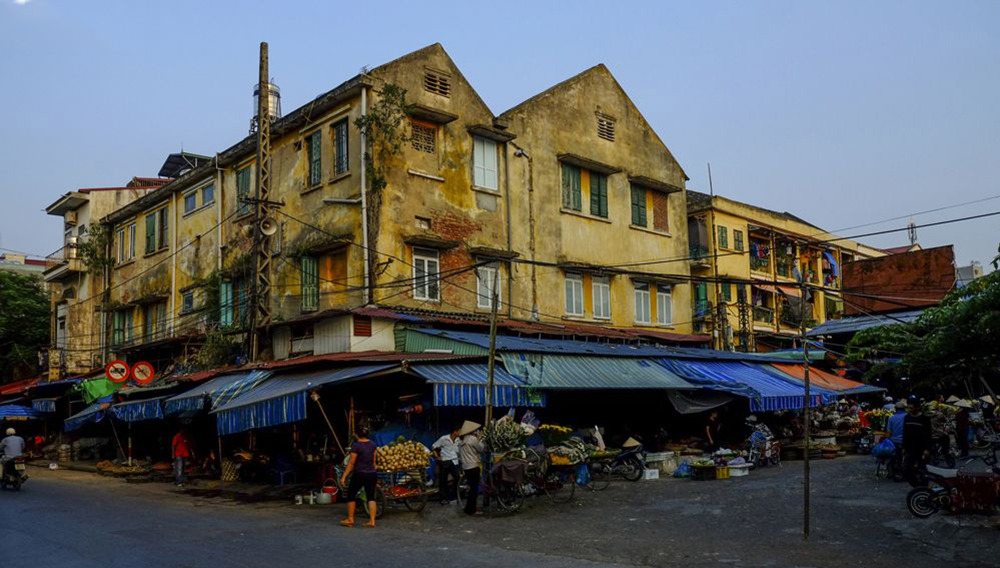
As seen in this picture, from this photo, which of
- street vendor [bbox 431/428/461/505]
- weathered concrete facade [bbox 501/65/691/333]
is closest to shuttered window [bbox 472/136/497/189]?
weathered concrete facade [bbox 501/65/691/333]

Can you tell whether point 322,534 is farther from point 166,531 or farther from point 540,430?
point 540,430

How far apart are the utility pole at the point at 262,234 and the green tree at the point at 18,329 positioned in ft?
77.0

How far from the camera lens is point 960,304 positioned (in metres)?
11.4

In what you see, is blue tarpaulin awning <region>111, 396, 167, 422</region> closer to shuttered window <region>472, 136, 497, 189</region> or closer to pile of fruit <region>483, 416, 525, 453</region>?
shuttered window <region>472, 136, 497, 189</region>

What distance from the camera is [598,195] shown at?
89.7 feet

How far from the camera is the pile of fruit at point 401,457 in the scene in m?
15.1

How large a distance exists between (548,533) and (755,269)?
28.9 meters

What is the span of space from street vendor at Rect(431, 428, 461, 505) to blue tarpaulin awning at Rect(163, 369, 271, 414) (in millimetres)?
5610

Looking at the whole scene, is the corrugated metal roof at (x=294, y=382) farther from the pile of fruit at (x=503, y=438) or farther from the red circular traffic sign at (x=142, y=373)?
the red circular traffic sign at (x=142, y=373)

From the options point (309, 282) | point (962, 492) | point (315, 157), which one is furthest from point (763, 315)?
point (962, 492)

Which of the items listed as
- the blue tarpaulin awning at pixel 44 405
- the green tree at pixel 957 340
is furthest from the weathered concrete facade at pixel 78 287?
the green tree at pixel 957 340

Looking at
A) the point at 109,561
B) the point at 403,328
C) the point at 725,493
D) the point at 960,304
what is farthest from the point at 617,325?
the point at 109,561

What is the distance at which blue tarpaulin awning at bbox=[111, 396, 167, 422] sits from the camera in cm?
2177

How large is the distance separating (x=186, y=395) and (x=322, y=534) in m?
9.59
